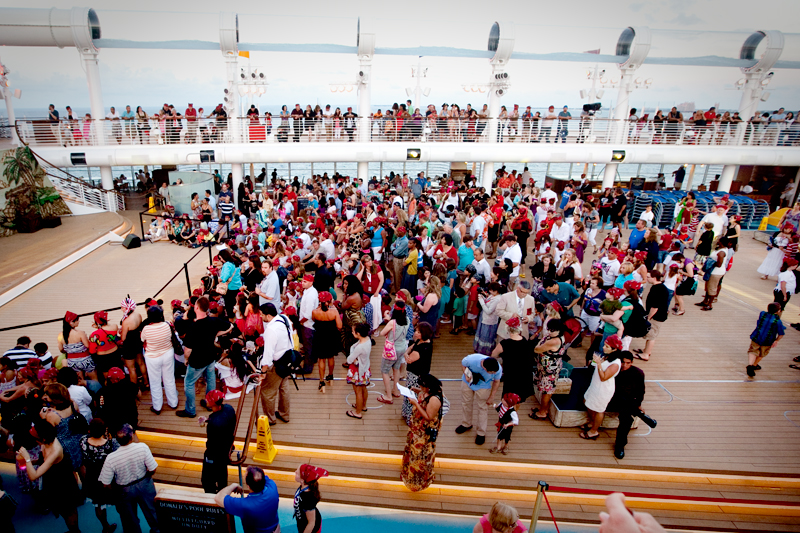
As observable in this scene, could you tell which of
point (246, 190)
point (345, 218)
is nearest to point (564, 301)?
point (345, 218)

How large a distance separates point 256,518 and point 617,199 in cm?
1345

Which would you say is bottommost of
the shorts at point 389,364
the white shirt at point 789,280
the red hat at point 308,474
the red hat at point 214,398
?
the shorts at point 389,364

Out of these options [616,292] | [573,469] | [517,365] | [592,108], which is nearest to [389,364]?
[517,365]

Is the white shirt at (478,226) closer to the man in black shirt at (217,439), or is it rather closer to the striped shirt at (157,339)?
the striped shirt at (157,339)

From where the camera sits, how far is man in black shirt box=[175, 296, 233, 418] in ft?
18.0

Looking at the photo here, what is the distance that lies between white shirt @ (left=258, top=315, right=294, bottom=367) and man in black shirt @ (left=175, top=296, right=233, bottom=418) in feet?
2.43

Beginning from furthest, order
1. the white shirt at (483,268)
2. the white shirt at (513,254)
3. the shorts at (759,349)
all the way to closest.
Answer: the white shirt at (513,254), the white shirt at (483,268), the shorts at (759,349)

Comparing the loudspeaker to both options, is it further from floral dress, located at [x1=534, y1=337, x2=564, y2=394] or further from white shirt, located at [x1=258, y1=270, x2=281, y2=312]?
floral dress, located at [x1=534, y1=337, x2=564, y2=394]

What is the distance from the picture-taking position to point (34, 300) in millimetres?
9586

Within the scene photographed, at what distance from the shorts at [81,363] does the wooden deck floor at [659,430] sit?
37.6 inches

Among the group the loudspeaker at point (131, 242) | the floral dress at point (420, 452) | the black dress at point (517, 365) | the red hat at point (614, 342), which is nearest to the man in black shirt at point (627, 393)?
the red hat at point (614, 342)

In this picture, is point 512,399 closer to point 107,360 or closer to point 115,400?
point 115,400

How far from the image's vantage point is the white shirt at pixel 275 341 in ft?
17.3

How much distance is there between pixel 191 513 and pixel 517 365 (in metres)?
3.77
